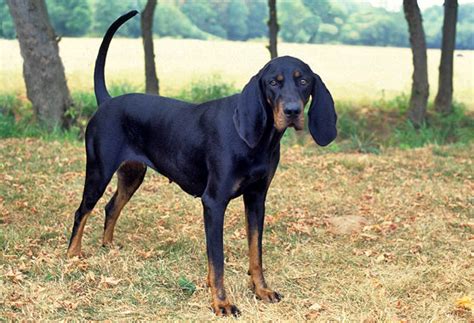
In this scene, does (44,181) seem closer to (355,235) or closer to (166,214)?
(166,214)

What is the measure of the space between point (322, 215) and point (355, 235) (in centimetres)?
70

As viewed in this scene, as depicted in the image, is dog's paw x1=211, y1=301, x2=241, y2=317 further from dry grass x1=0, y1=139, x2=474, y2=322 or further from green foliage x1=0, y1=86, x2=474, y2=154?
green foliage x1=0, y1=86, x2=474, y2=154

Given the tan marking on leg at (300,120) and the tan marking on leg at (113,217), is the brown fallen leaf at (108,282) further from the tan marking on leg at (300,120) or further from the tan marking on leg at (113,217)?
the tan marking on leg at (300,120)

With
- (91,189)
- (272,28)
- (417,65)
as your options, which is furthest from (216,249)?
(272,28)

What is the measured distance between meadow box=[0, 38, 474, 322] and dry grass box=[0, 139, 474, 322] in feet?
0.05

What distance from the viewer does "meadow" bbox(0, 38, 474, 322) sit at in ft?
14.4

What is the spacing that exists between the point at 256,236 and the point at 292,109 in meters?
1.10

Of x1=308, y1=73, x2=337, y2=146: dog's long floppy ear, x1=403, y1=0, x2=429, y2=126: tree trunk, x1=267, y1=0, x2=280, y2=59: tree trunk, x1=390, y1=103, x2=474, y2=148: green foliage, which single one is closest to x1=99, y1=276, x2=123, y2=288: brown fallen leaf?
x1=308, y1=73, x2=337, y2=146: dog's long floppy ear

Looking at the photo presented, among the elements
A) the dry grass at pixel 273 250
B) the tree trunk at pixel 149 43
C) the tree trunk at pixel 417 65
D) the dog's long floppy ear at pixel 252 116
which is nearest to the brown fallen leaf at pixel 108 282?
the dry grass at pixel 273 250

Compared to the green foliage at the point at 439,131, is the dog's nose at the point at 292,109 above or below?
above

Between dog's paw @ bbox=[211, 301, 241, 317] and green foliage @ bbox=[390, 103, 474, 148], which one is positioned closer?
dog's paw @ bbox=[211, 301, 241, 317]

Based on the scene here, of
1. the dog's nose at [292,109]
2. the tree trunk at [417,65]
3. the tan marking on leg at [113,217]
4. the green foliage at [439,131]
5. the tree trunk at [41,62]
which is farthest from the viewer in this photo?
the tree trunk at [417,65]

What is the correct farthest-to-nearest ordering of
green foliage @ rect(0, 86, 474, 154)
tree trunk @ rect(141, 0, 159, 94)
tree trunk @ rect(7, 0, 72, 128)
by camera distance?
1. tree trunk @ rect(141, 0, 159, 94)
2. green foliage @ rect(0, 86, 474, 154)
3. tree trunk @ rect(7, 0, 72, 128)

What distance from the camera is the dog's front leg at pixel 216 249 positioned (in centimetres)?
414
